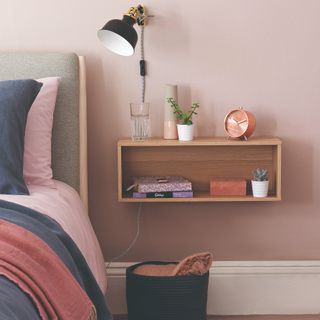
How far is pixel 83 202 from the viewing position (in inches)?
126

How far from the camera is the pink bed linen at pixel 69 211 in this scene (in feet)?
8.50

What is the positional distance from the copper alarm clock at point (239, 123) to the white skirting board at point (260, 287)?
2.06ft

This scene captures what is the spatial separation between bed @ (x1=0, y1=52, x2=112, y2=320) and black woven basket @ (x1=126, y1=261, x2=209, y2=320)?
0.17 meters

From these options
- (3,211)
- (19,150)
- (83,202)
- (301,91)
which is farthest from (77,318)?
(301,91)

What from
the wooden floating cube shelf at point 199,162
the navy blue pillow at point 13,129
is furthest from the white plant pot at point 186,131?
the navy blue pillow at point 13,129

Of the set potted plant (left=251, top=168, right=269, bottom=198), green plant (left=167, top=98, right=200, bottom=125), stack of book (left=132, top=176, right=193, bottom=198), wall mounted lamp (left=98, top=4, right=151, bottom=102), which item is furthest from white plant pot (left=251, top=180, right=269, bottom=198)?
wall mounted lamp (left=98, top=4, right=151, bottom=102)

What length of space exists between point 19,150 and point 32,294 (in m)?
1.09

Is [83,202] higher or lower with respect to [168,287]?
higher

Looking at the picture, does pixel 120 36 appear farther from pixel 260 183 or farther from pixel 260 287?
pixel 260 287

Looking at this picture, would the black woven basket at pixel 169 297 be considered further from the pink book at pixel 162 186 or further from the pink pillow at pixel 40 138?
the pink pillow at pixel 40 138

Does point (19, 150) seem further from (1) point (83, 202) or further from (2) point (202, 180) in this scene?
(2) point (202, 180)

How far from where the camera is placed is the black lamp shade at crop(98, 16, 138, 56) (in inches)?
118

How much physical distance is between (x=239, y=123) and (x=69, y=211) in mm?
857

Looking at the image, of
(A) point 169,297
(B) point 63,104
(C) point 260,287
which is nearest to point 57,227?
(A) point 169,297
